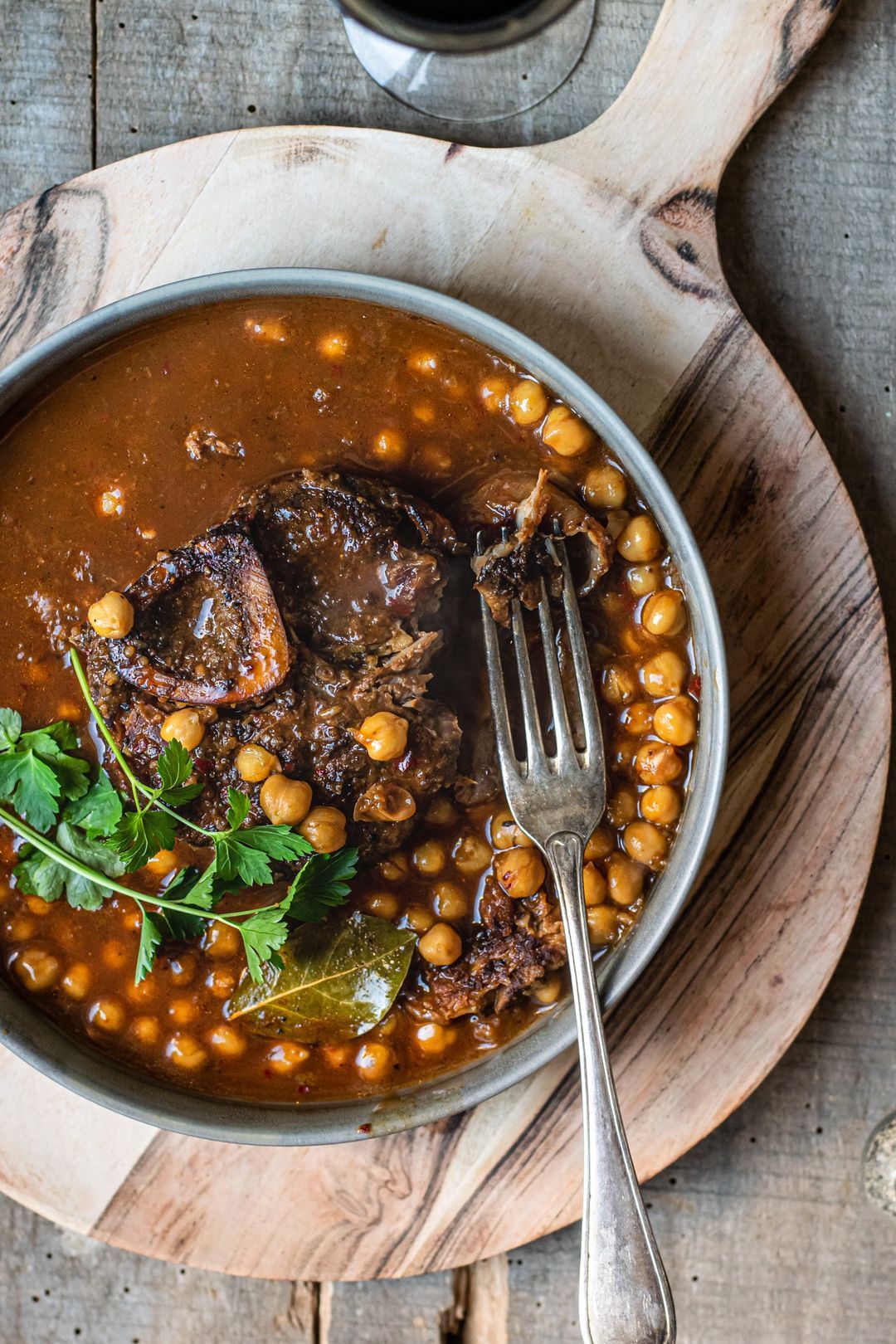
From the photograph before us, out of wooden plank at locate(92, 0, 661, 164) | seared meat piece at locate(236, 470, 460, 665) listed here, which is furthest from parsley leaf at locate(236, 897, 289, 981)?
wooden plank at locate(92, 0, 661, 164)

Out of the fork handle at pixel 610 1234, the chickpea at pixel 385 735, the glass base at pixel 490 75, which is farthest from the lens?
the glass base at pixel 490 75

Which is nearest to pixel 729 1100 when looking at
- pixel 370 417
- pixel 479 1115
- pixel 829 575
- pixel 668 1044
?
pixel 668 1044

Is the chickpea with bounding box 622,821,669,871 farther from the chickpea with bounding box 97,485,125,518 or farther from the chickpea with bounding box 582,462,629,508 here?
the chickpea with bounding box 97,485,125,518

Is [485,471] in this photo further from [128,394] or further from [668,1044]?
[668,1044]

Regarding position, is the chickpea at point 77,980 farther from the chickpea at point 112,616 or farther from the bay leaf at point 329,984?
the chickpea at point 112,616

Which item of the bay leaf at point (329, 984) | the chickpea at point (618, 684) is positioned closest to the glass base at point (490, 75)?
the chickpea at point (618, 684)

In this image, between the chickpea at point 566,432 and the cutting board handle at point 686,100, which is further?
the cutting board handle at point 686,100

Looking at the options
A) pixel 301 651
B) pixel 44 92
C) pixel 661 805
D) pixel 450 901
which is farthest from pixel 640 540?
pixel 44 92
